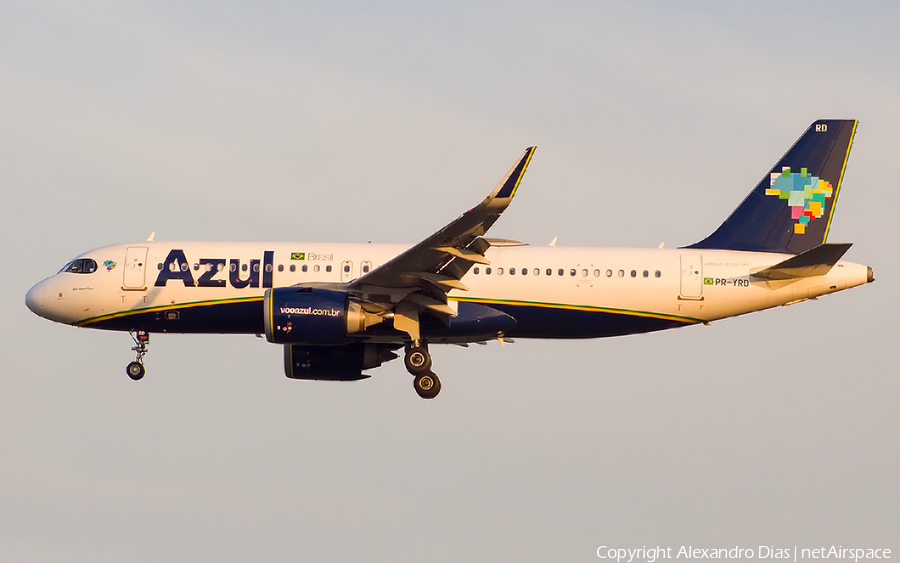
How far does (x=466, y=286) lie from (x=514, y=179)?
6.21 m

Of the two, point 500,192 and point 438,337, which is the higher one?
point 500,192

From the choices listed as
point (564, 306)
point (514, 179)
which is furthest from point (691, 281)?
point (514, 179)

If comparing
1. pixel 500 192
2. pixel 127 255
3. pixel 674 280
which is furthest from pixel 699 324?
pixel 127 255

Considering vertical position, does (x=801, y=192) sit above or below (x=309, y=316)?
above

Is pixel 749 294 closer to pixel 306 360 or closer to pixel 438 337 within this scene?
pixel 438 337

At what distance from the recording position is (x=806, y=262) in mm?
34438

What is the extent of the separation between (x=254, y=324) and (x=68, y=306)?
5809 millimetres

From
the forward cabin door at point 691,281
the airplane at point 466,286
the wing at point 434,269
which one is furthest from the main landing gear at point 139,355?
the forward cabin door at point 691,281

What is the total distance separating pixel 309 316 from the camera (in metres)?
32.2

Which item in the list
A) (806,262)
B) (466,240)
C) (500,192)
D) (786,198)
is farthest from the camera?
(786,198)

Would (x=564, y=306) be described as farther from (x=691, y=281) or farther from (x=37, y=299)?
(x=37, y=299)

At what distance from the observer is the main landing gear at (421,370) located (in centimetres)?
3394

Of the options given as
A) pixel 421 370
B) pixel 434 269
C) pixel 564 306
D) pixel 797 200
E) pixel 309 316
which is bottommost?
pixel 421 370

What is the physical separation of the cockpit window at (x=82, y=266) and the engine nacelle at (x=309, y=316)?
23.1 feet
